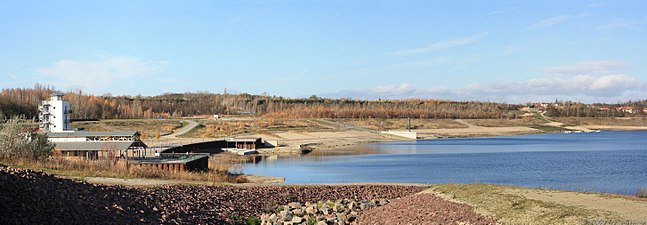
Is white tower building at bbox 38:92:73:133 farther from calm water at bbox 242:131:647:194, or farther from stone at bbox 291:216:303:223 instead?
stone at bbox 291:216:303:223

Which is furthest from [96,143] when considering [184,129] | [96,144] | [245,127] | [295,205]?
[245,127]

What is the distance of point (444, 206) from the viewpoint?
74.3ft

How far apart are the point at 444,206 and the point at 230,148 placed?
67476 mm

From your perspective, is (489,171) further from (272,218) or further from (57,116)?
(57,116)

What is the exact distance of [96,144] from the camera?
4866 cm

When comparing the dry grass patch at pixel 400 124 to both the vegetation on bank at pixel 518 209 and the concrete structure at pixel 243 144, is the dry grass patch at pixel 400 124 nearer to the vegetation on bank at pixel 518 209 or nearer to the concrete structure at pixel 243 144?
the concrete structure at pixel 243 144

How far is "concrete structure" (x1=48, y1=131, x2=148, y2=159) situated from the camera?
46.6 metres

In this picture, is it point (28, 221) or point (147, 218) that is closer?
point (28, 221)

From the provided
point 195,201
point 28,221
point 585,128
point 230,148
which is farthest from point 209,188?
point 585,128

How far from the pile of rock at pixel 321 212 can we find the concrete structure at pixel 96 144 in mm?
21536

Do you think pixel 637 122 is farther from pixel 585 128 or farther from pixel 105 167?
pixel 105 167

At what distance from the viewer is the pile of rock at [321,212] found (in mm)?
23812

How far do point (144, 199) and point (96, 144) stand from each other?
27862 millimetres

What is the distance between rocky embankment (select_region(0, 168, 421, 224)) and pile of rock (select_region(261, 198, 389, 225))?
2.83 ft
